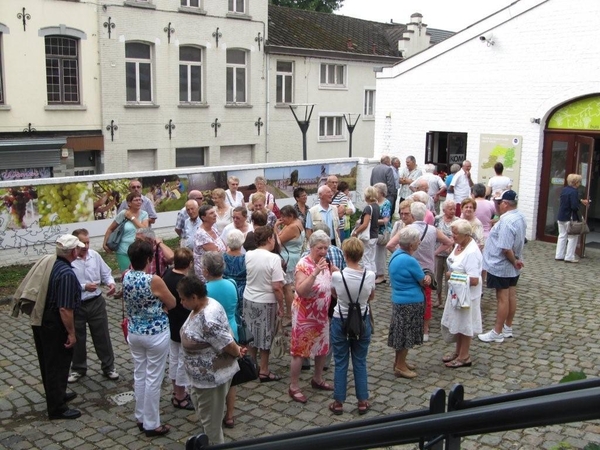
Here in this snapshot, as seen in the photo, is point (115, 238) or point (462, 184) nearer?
point (115, 238)

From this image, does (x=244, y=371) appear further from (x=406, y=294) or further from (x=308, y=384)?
(x=406, y=294)

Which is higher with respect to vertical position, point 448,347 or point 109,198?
point 109,198

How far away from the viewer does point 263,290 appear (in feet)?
22.1

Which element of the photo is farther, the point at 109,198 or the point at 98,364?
the point at 109,198

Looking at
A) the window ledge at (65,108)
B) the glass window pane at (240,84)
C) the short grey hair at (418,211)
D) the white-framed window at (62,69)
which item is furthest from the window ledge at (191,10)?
the short grey hair at (418,211)

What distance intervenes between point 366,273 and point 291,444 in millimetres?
4339

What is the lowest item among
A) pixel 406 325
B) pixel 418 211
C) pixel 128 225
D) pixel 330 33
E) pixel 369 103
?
pixel 406 325

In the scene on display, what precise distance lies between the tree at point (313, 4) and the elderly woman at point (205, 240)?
39.2 metres

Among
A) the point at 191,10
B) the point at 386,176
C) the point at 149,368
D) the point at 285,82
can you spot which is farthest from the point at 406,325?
the point at 285,82

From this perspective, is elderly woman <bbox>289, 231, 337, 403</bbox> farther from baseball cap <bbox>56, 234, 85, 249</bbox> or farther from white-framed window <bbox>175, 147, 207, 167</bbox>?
white-framed window <bbox>175, 147, 207, 167</bbox>

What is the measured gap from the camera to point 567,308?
10008mm

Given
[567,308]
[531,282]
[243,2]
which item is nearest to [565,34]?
[531,282]

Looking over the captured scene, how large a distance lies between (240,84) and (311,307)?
20616 millimetres

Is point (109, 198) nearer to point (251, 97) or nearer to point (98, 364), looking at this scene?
point (98, 364)
